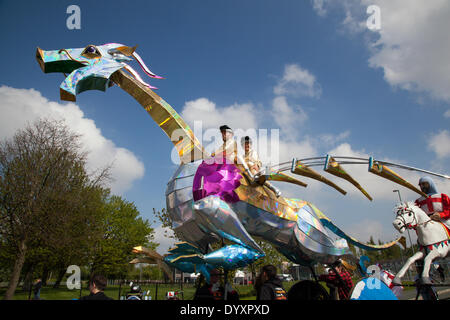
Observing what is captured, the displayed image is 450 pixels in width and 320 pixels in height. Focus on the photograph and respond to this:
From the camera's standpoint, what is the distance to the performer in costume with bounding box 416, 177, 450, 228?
5.61 metres

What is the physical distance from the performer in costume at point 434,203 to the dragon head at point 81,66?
6262mm

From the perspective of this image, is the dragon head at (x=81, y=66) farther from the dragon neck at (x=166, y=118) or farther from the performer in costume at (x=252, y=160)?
the performer in costume at (x=252, y=160)

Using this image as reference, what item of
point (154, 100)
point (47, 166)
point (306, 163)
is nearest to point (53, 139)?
point (47, 166)

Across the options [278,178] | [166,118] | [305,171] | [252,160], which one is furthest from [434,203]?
[166,118]

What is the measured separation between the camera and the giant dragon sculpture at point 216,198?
425cm

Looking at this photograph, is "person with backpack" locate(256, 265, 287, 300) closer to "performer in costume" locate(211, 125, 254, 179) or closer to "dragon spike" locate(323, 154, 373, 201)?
"performer in costume" locate(211, 125, 254, 179)

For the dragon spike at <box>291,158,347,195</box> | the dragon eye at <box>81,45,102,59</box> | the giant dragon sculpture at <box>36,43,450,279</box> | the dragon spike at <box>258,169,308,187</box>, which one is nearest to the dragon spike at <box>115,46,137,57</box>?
the giant dragon sculpture at <box>36,43,450,279</box>

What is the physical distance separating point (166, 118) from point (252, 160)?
1.77 m

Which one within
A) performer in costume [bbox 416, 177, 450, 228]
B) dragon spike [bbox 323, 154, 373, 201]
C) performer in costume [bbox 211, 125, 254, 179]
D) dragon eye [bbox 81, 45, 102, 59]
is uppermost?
dragon eye [bbox 81, 45, 102, 59]

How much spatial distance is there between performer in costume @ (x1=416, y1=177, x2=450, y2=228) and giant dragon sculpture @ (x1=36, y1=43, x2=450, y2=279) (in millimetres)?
1233

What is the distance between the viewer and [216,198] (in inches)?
167
